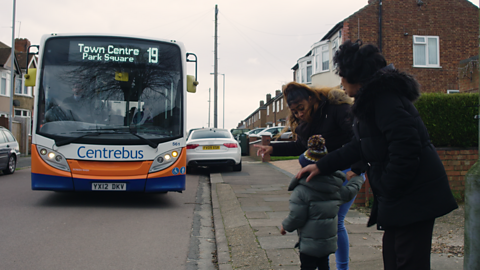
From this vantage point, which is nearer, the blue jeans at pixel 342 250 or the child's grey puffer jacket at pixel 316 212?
the child's grey puffer jacket at pixel 316 212

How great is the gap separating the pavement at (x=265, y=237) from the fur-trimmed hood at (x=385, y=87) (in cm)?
197

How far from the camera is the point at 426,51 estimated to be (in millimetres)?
21984

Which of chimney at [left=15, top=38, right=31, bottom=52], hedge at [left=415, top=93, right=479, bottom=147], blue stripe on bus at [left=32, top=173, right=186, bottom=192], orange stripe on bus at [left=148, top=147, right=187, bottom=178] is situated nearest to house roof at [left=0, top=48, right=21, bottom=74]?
chimney at [left=15, top=38, right=31, bottom=52]

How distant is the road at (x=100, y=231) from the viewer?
412 cm

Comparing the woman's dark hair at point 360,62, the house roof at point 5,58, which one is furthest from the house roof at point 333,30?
the house roof at point 5,58

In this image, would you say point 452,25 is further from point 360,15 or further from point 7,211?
point 7,211

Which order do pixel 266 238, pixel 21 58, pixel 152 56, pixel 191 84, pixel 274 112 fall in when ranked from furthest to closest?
pixel 274 112
pixel 21 58
pixel 191 84
pixel 152 56
pixel 266 238

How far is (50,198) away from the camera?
7.59 metres

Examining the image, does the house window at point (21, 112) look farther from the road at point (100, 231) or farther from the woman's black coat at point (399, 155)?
the woman's black coat at point (399, 155)

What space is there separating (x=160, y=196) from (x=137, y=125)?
206 cm

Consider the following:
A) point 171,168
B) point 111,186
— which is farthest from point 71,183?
point 171,168

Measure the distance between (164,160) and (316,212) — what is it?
454 cm

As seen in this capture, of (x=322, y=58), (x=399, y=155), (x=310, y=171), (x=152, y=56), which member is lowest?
(x=310, y=171)

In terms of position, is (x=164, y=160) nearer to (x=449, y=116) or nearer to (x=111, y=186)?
(x=111, y=186)
